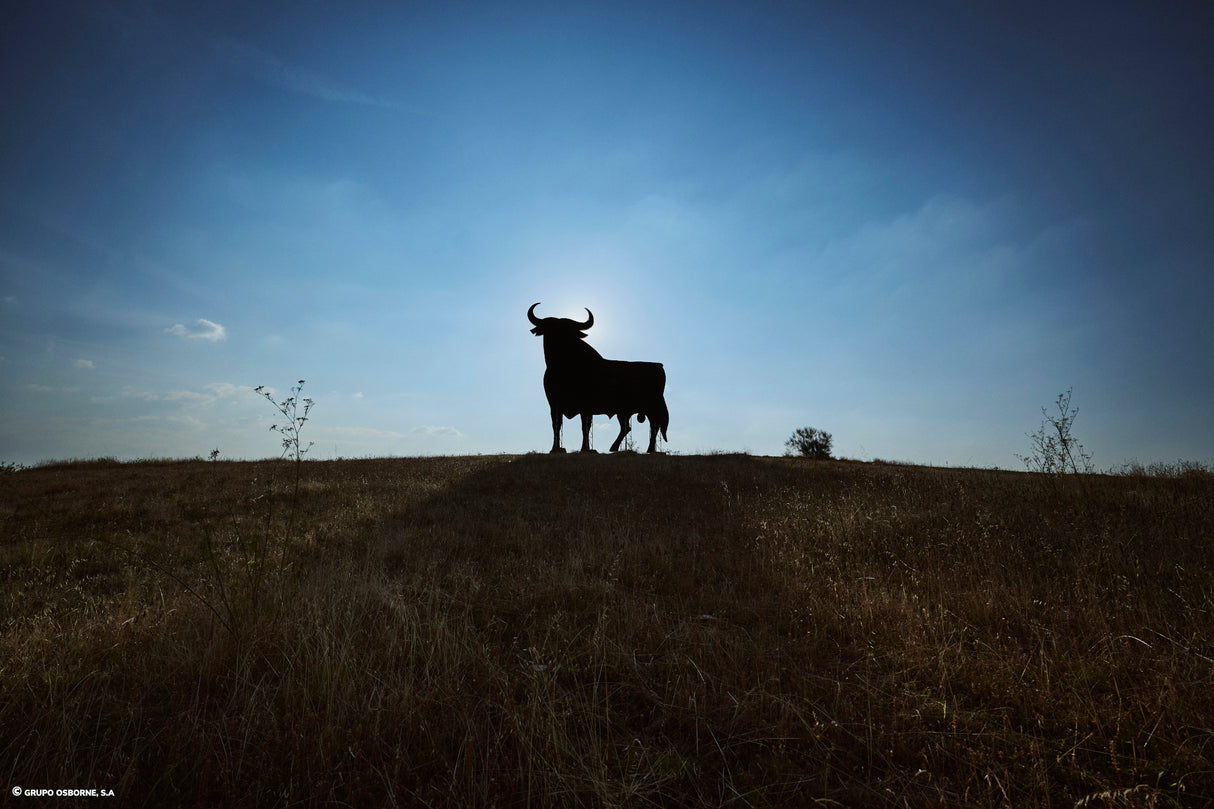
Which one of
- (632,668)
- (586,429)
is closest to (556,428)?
(586,429)

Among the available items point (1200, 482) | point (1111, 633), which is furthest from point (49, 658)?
point (1200, 482)

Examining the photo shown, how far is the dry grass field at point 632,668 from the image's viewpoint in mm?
2162

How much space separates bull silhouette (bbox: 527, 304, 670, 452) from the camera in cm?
1886

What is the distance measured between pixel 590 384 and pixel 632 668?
16.5 m

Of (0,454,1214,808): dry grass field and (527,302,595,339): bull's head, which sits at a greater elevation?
(527,302,595,339): bull's head

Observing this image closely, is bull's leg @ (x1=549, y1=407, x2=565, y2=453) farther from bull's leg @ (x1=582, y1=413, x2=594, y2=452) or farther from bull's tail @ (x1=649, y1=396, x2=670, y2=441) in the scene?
bull's tail @ (x1=649, y1=396, x2=670, y2=441)

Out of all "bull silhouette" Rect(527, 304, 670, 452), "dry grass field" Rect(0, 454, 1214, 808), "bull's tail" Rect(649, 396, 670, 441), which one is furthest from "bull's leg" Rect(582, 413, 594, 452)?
"dry grass field" Rect(0, 454, 1214, 808)

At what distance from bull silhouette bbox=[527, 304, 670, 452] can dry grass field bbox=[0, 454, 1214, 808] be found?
12756mm

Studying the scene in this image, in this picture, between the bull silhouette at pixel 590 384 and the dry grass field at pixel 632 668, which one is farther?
the bull silhouette at pixel 590 384

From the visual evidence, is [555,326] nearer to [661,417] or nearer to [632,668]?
[661,417]

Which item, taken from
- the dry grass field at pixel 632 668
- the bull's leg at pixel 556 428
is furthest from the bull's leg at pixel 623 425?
the dry grass field at pixel 632 668

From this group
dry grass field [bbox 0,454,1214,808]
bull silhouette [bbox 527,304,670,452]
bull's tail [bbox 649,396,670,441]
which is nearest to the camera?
dry grass field [bbox 0,454,1214,808]

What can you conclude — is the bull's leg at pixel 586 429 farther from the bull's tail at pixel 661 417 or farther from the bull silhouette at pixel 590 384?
the bull's tail at pixel 661 417

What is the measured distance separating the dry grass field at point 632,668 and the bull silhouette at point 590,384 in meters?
12.8
